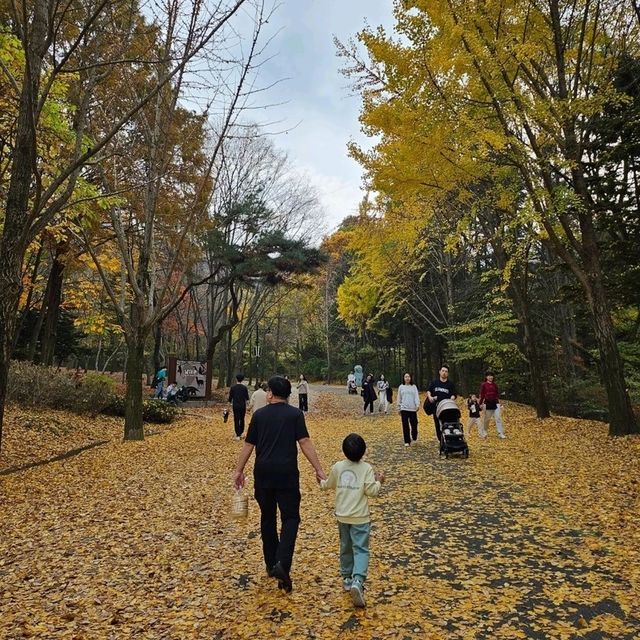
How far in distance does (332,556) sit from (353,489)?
1230mm

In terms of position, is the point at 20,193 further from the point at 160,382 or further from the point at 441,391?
the point at 160,382

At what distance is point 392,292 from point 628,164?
43.9ft

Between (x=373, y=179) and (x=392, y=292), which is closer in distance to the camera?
(x=373, y=179)

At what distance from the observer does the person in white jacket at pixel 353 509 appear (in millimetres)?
3359

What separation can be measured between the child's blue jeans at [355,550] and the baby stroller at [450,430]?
573 centimetres

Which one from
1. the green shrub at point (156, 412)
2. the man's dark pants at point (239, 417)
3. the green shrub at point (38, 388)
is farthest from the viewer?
the green shrub at point (156, 412)

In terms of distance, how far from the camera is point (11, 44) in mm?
7340

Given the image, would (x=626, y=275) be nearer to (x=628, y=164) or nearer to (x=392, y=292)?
(x=628, y=164)

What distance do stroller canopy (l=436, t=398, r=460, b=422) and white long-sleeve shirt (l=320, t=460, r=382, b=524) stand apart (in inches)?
226

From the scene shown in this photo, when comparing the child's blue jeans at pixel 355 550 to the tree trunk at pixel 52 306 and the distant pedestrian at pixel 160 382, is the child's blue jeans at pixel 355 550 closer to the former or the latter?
the tree trunk at pixel 52 306

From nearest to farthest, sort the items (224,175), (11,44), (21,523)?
(21,523)
(11,44)
(224,175)

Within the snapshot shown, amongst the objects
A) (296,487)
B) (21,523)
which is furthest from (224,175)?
(296,487)

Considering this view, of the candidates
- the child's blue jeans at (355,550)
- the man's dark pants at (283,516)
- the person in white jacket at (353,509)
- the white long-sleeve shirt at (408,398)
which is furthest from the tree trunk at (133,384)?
the child's blue jeans at (355,550)

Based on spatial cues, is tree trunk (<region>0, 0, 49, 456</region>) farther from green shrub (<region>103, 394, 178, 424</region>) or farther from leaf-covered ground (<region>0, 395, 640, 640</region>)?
green shrub (<region>103, 394, 178, 424</region>)
